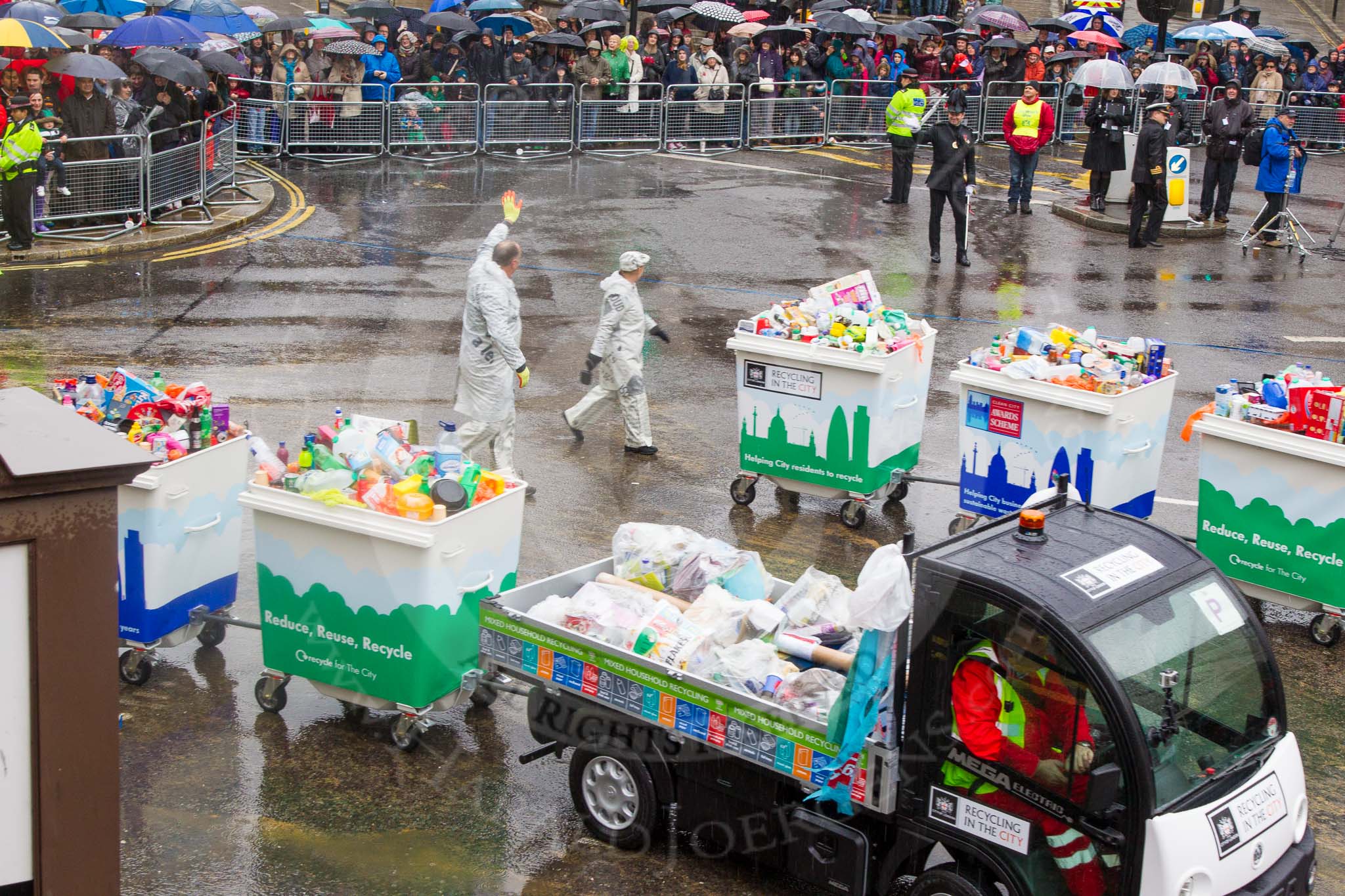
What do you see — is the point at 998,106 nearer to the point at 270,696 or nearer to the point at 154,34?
the point at 154,34

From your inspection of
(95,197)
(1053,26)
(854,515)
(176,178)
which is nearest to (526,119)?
(176,178)

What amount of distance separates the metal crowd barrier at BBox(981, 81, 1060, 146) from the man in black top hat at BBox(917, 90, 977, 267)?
10.3 metres

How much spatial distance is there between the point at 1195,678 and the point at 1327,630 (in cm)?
388

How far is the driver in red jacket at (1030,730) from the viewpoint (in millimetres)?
5148

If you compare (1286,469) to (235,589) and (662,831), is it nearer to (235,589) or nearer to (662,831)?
(662,831)

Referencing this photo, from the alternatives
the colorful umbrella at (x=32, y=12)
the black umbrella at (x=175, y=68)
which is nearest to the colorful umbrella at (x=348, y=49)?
the colorful umbrella at (x=32, y=12)

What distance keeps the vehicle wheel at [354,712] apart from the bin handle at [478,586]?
3.21ft

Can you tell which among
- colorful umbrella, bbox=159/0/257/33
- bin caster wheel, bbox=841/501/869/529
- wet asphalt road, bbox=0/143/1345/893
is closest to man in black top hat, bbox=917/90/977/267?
wet asphalt road, bbox=0/143/1345/893

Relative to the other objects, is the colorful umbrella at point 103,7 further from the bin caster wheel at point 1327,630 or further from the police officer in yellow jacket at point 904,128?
the bin caster wheel at point 1327,630

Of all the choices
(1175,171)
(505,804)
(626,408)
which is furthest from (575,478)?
(1175,171)

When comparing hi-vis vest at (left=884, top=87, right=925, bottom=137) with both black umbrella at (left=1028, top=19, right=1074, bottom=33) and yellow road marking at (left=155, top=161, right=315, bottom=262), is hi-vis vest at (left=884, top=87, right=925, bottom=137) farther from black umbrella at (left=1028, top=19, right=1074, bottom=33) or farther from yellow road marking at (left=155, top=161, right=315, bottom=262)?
black umbrella at (left=1028, top=19, right=1074, bottom=33)

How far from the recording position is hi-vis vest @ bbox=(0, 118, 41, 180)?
1677 centimetres

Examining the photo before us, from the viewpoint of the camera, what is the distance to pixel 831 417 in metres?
10.4

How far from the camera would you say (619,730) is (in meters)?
6.49
